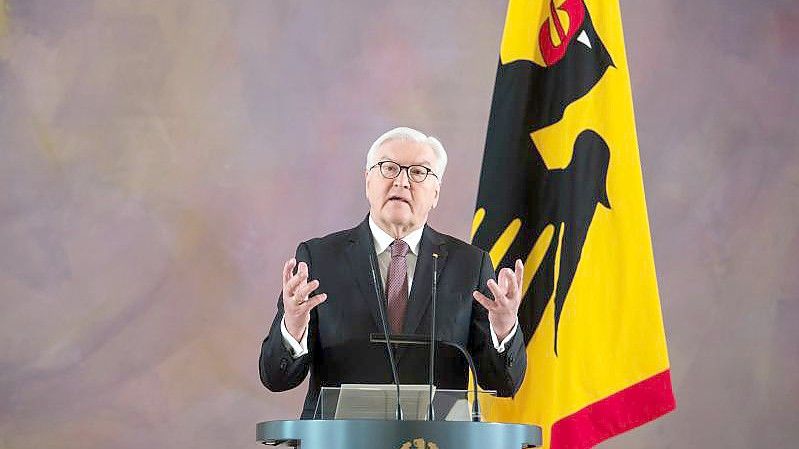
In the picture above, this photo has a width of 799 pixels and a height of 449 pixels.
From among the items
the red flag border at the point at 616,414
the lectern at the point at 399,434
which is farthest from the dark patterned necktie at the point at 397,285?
the red flag border at the point at 616,414

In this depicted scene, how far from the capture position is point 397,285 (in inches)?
108

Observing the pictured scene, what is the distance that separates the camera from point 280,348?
7.94 ft

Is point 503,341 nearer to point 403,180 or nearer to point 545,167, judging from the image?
point 403,180

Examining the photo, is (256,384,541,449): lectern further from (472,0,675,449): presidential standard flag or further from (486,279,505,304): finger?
(472,0,675,449): presidential standard flag

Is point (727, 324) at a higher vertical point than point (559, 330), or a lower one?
higher

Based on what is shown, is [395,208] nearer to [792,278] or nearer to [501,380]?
[501,380]

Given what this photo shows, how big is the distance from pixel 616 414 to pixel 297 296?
5.53 feet

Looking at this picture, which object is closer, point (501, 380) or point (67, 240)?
point (501, 380)

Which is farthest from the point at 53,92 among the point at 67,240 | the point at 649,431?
the point at 649,431

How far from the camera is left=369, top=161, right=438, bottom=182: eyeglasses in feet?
9.07

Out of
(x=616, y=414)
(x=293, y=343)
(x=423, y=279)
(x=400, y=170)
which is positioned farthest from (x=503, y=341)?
(x=616, y=414)

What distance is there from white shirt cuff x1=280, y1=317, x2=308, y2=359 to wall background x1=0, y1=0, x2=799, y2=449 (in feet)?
5.83

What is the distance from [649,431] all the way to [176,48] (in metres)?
2.62

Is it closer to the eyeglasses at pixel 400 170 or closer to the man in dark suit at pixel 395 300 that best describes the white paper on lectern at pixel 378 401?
the man in dark suit at pixel 395 300
